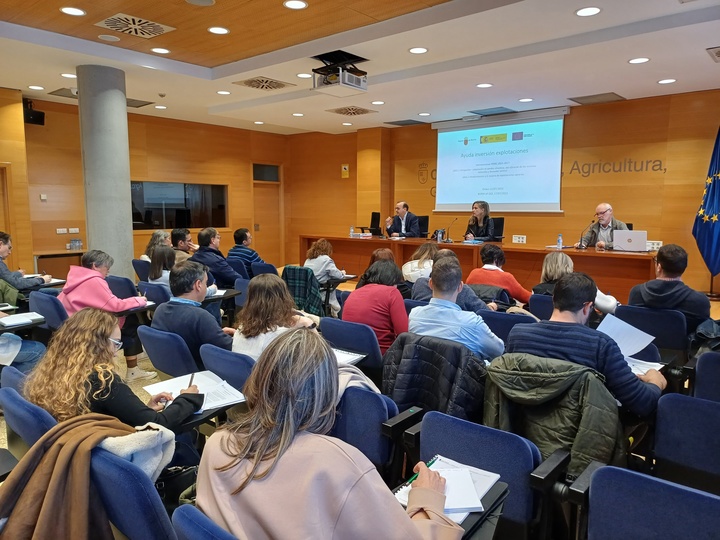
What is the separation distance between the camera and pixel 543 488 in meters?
1.63

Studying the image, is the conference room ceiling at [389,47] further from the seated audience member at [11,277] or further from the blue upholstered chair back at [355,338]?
the blue upholstered chair back at [355,338]

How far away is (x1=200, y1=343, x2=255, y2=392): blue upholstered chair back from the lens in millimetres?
2477

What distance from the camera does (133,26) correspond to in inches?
198

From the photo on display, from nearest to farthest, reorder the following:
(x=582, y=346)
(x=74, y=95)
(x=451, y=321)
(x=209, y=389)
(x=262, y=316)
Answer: (x=582, y=346), (x=209, y=389), (x=451, y=321), (x=262, y=316), (x=74, y=95)

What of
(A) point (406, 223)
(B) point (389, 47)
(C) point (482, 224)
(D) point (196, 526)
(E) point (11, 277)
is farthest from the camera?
(A) point (406, 223)

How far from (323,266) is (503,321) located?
2.72 metres

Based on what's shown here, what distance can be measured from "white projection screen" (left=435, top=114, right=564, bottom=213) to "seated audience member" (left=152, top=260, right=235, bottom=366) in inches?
272

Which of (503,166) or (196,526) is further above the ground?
(503,166)

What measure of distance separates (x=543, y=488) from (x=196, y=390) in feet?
4.78

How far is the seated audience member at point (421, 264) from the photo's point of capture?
4.58 metres

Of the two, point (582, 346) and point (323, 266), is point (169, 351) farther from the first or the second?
point (323, 266)

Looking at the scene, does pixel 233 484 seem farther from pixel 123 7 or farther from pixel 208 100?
pixel 208 100

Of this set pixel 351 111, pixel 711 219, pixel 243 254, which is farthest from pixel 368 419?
pixel 351 111

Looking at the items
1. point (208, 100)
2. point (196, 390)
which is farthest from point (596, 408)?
point (208, 100)
